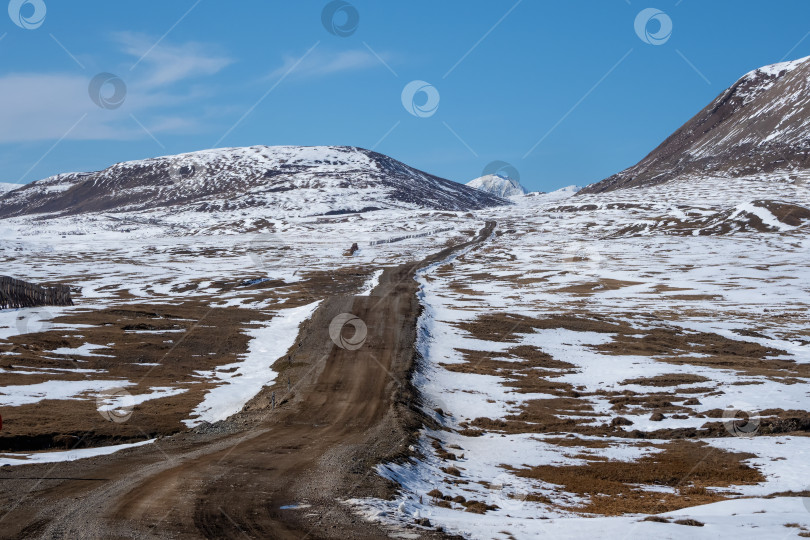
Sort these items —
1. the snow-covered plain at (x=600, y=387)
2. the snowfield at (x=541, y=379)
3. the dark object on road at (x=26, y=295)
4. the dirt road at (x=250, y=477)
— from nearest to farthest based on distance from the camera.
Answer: the dirt road at (x=250, y=477) → the snow-covered plain at (x=600, y=387) → the snowfield at (x=541, y=379) → the dark object on road at (x=26, y=295)

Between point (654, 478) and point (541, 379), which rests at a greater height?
point (541, 379)

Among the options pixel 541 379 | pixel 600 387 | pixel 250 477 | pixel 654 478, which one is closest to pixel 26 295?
pixel 541 379

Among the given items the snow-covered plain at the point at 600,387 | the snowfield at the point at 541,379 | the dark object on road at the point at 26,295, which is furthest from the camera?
the dark object on road at the point at 26,295

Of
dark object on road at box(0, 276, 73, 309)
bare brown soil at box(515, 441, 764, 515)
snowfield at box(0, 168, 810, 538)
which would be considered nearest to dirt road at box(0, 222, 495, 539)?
snowfield at box(0, 168, 810, 538)

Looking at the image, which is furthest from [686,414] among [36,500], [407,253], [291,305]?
[407,253]

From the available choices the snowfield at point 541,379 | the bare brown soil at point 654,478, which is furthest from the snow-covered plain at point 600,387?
the bare brown soil at point 654,478

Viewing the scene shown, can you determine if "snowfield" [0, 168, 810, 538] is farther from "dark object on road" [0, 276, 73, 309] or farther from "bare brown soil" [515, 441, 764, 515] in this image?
"dark object on road" [0, 276, 73, 309]

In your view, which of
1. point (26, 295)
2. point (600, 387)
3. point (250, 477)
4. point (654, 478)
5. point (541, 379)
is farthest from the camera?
point (26, 295)

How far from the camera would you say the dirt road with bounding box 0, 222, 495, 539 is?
610 inches

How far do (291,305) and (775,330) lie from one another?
1893 inches

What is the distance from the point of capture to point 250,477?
787 inches

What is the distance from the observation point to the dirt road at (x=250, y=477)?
15.5m

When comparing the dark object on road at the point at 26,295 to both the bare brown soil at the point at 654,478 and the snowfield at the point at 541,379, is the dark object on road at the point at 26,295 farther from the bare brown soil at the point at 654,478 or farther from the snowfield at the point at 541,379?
the bare brown soil at the point at 654,478

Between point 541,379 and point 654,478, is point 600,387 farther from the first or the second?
point 654,478
